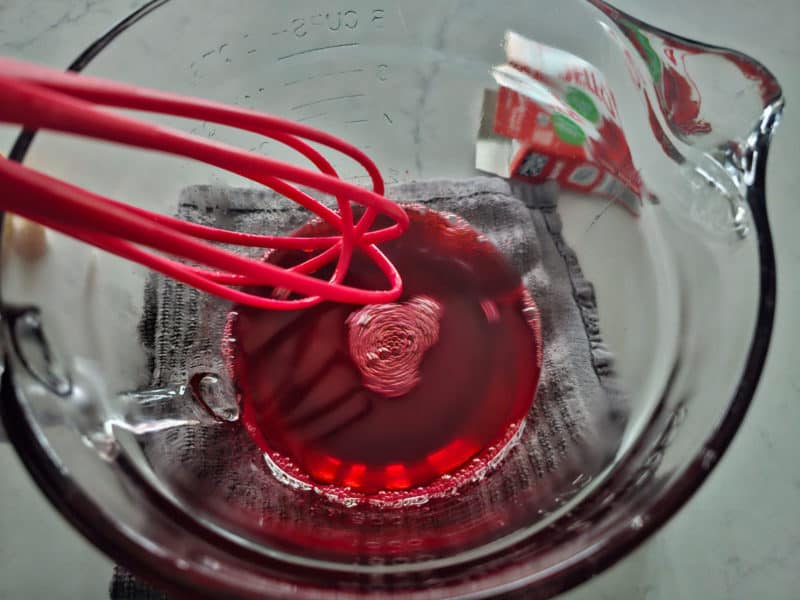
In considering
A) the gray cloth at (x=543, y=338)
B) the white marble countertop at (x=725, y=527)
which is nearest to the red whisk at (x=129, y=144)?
the gray cloth at (x=543, y=338)

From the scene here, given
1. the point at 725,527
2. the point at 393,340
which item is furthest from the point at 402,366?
the point at 725,527

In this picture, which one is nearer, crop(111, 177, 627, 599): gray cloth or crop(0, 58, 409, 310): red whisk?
crop(0, 58, 409, 310): red whisk

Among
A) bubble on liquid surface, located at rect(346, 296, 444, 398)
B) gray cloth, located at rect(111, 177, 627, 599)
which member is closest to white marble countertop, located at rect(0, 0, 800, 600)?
gray cloth, located at rect(111, 177, 627, 599)

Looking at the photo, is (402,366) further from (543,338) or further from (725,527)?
(725,527)

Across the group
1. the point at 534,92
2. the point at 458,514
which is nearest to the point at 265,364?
the point at 458,514

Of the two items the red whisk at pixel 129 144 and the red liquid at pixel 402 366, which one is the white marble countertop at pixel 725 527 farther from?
the red whisk at pixel 129 144

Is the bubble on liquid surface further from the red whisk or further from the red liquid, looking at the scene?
the red whisk
